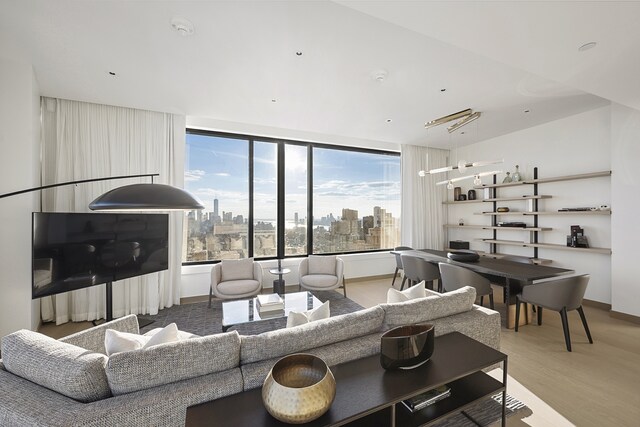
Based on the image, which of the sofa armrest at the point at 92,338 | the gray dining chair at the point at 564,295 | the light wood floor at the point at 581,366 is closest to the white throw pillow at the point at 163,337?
the sofa armrest at the point at 92,338

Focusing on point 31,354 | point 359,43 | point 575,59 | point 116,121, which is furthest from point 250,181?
point 575,59

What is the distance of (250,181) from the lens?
15.8ft

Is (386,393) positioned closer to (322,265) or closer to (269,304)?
(269,304)

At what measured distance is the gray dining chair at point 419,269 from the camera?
406 cm

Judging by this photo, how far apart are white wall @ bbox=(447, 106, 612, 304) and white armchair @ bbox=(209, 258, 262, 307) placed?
449cm

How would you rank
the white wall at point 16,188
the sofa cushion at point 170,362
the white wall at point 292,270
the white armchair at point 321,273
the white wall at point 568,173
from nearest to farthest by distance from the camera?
the sofa cushion at point 170,362 → the white wall at point 16,188 → the white wall at point 568,173 → the white armchair at point 321,273 → the white wall at point 292,270

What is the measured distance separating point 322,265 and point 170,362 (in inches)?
135

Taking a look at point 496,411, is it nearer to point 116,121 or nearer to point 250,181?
point 250,181

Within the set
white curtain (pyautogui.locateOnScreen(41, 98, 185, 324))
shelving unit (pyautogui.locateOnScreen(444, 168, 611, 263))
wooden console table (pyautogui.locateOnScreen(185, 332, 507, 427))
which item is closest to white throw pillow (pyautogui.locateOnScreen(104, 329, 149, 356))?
wooden console table (pyautogui.locateOnScreen(185, 332, 507, 427))

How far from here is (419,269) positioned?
418 centimetres

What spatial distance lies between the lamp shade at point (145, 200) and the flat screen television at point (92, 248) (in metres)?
1.14

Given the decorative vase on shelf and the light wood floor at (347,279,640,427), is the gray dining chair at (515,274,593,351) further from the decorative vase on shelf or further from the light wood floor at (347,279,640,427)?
the decorative vase on shelf

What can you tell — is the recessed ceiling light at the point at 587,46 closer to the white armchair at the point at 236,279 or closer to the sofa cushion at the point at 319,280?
the sofa cushion at the point at 319,280

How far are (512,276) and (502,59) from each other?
7.17ft
